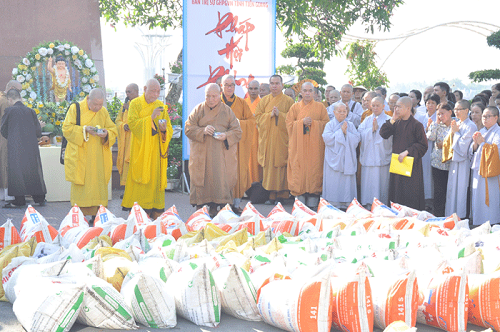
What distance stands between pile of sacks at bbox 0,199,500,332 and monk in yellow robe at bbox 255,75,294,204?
406 centimetres

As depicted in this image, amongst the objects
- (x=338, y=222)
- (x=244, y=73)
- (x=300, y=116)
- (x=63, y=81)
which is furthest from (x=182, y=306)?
(x=63, y=81)

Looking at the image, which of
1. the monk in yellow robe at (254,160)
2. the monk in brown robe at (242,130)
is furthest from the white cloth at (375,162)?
the monk in yellow robe at (254,160)

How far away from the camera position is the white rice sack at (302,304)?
116 inches

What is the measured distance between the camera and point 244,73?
339 inches

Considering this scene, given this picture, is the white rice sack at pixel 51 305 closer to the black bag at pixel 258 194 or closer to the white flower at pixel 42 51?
the black bag at pixel 258 194

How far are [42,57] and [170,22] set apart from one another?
463cm

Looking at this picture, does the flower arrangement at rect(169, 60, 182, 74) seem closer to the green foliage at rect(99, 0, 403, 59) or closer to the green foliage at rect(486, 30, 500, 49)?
the green foliage at rect(99, 0, 403, 59)

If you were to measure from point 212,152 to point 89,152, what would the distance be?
144cm

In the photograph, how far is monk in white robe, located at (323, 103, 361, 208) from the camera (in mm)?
7590

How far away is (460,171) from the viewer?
6.73 meters

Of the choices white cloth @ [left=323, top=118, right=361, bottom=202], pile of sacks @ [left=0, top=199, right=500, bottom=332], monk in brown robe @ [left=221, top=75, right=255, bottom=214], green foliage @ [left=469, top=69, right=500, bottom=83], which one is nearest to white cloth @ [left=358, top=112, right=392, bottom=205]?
white cloth @ [left=323, top=118, right=361, bottom=202]

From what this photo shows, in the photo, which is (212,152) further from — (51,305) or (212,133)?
(51,305)

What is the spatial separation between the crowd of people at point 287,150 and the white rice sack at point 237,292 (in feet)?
11.5

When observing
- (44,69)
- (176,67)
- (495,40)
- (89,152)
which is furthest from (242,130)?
(176,67)
